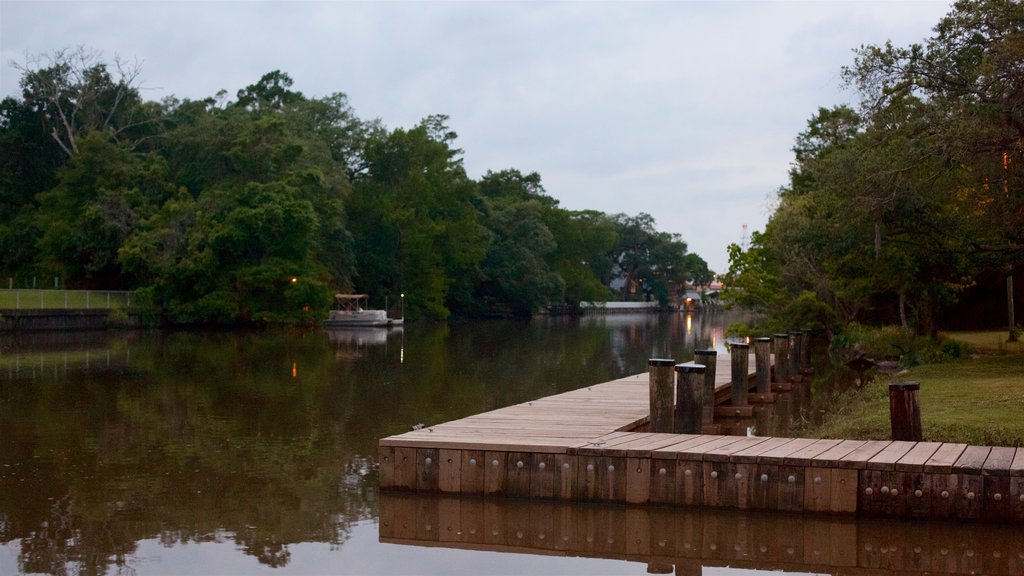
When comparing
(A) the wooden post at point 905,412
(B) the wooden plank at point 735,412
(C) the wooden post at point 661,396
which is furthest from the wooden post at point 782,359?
(A) the wooden post at point 905,412

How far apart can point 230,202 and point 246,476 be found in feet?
139

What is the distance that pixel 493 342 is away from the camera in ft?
141

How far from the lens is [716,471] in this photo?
9.55 meters

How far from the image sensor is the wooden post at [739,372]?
696 inches

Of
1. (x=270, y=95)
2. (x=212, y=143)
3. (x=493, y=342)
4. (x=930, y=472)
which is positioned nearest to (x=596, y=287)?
(x=270, y=95)

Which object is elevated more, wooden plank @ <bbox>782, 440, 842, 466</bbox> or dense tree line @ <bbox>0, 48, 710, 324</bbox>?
dense tree line @ <bbox>0, 48, 710, 324</bbox>

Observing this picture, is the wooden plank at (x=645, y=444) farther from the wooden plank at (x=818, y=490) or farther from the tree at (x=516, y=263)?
the tree at (x=516, y=263)

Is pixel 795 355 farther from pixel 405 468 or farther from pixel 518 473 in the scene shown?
pixel 405 468

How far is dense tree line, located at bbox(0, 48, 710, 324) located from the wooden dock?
4168 cm

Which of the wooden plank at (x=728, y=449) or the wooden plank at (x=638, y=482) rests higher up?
the wooden plank at (x=728, y=449)

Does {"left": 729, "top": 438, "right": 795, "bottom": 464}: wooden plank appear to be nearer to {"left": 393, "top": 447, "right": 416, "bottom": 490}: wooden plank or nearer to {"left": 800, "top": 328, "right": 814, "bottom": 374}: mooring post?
{"left": 393, "top": 447, "right": 416, "bottom": 490}: wooden plank

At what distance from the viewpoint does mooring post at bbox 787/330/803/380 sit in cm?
2414

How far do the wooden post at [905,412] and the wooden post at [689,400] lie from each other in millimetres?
1954

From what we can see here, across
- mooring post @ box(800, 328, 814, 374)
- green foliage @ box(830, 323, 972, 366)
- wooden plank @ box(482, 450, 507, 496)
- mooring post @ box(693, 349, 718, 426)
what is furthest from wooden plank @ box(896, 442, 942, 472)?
mooring post @ box(800, 328, 814, 374)
